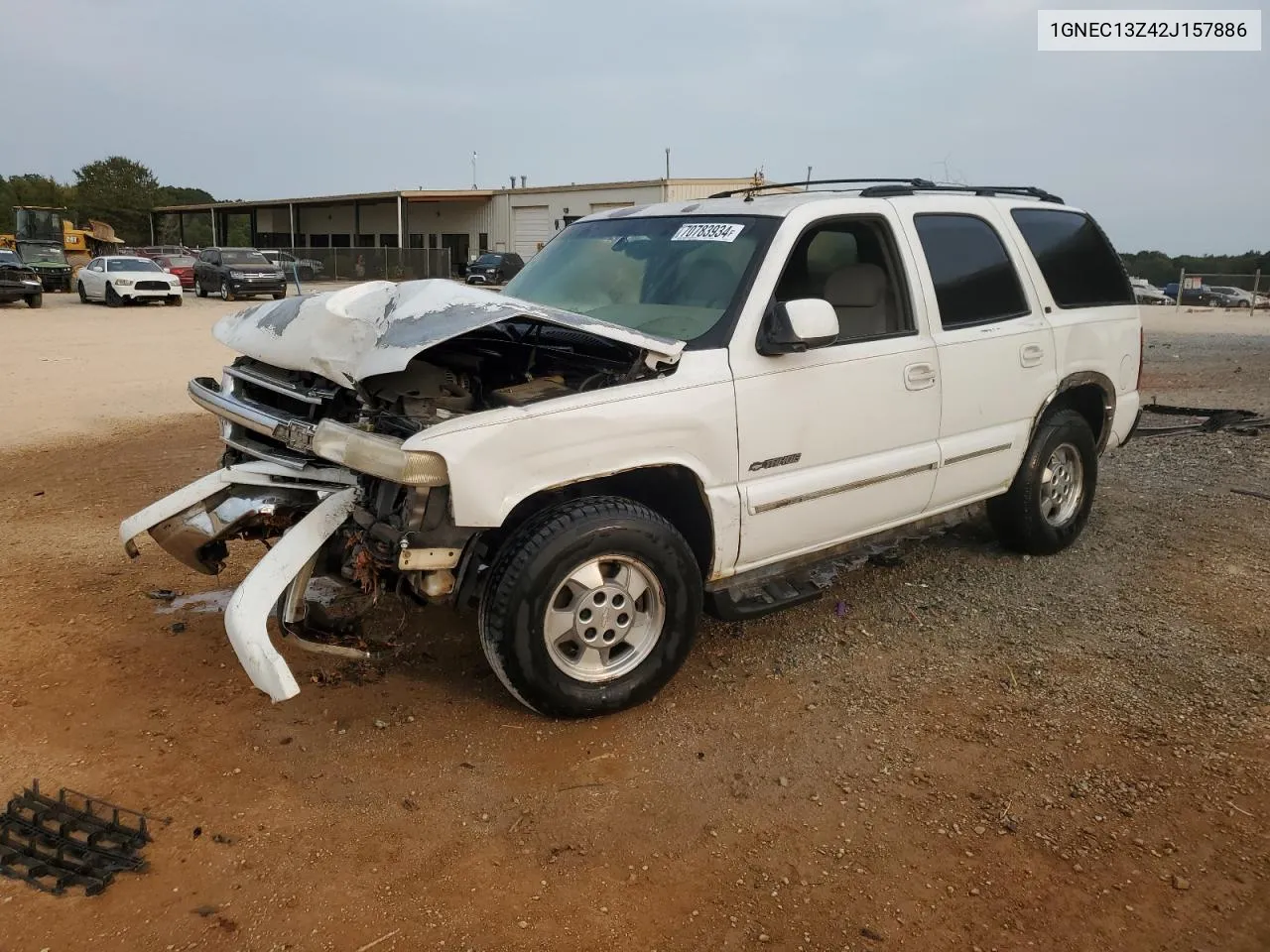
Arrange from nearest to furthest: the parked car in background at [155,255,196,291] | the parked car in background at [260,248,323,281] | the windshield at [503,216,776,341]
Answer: the windshield at [503,216,776,341], the parked car in background at [260,248,323,281], the parked car in background at [155,255,196,291]

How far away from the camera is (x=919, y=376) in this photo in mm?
4398

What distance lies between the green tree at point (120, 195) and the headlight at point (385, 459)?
73.9 m

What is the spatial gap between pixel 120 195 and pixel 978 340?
250 ft

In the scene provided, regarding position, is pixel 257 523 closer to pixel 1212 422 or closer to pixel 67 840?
pixel 67 840

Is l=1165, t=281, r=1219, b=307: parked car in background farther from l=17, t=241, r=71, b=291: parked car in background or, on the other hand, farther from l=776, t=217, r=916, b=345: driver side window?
l=17, t=241, r=71, b=291: parked car in background

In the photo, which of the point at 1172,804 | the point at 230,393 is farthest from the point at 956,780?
the point at 230,393

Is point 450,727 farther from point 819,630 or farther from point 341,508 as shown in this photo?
point 819,630

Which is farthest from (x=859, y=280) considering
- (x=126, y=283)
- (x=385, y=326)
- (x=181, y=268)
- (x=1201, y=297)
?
(x=1201, y=297)

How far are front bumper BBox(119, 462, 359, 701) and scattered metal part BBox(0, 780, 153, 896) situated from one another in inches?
22.9

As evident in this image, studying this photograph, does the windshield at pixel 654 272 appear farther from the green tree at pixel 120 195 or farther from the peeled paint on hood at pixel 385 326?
the green tree at pixel 120 195

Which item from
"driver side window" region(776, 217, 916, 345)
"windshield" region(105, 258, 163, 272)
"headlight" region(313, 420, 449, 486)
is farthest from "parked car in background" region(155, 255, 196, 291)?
"headlight" region(313, 420, 449, 486)

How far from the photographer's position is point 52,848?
289 cm

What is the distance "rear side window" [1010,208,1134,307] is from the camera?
5.23 meters

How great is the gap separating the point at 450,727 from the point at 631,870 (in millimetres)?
1076
